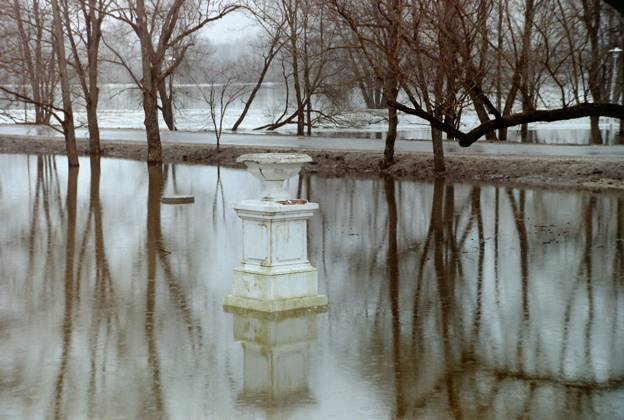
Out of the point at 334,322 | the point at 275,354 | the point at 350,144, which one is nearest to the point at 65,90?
the point at 350,144

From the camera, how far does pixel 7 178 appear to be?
2831 cm

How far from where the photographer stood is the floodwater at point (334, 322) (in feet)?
23.6

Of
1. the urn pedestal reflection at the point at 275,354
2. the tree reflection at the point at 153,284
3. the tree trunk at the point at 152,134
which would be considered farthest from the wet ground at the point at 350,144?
the urn pedestal reflection at the point at 275,354

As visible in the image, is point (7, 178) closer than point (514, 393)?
No

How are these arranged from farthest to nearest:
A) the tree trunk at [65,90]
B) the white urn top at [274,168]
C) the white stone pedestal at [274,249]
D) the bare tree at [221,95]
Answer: the bare tree at [221,95] < the tree trunk at [65,90] < the white stone pedestal at [274,249] < the white urn top at [274,168]

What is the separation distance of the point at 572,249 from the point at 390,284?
3.93 meters

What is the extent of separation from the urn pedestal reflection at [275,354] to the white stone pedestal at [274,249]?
0.16 metres

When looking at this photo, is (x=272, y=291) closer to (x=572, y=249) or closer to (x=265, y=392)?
(x=265, y=392)

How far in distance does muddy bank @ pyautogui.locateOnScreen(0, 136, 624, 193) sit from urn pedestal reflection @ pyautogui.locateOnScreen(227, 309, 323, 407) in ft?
49.1

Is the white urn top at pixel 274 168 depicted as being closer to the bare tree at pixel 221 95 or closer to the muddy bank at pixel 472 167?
the muddy bank at pixel 472 167

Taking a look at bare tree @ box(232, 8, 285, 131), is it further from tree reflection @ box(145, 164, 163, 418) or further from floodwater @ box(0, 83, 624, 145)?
tree reflection @ box(145, 164, 163, 418)

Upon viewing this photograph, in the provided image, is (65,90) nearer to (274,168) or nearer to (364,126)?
(364,126)

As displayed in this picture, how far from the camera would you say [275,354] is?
8.45m

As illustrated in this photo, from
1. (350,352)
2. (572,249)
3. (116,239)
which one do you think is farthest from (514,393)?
(116,239)
